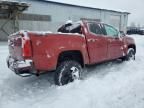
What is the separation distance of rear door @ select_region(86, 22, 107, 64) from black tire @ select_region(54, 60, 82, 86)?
75 centimetres

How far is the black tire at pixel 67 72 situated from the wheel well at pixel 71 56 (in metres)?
0.15

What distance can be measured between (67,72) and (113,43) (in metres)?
2.59

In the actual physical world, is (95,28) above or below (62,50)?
above

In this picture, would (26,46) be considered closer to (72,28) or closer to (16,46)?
(16,46)

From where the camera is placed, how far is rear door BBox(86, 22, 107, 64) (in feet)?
21.3

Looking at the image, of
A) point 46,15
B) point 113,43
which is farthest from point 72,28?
point 46,15

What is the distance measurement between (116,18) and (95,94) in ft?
81.6

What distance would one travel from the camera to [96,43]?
669 centimetres

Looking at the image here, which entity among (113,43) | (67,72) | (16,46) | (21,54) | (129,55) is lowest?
(129,55)

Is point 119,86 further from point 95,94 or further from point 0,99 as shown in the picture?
point 0,99

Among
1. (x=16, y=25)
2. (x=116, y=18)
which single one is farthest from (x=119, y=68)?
(x=116, y=18)

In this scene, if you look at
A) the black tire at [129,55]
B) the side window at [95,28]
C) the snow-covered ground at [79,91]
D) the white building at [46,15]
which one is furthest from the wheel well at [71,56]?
the white building at [46,15]

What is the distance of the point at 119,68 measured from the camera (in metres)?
7.78

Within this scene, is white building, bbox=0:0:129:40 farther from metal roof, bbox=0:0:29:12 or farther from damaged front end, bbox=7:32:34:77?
damaged front end, bbox=7:32:34:77
